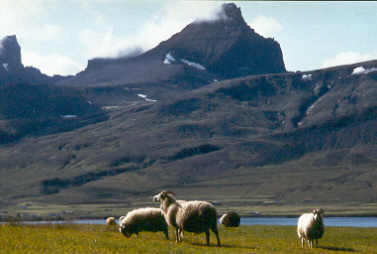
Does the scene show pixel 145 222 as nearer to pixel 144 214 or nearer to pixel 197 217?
pixel 144 214

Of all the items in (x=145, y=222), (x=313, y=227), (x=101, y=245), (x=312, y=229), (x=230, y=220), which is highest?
(x=145, y=222)

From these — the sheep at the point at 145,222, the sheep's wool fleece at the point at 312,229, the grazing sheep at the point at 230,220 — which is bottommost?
the grazing sheep at the point at 230,220

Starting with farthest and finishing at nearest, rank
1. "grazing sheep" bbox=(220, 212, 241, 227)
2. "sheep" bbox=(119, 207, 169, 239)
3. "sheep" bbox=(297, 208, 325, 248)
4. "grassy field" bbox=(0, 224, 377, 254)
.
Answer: "grazing sheep" bbox=(220, 212, 241, 227) → "sheep" bbox=(297, 208, 325, 248) → "sheep" bbox=(119, 207, 169, 239) → "grassy field" bbox=(0, 224, 377, 254)

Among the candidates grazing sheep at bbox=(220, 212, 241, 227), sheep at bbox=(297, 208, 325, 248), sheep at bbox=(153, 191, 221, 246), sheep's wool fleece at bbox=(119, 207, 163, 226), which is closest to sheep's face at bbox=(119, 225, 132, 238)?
sheep's wool fleece at bbox=(119, 207, 163, 226)

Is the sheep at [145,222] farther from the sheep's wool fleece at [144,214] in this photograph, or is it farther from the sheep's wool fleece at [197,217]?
the sheep's wool fleece at [197,217]

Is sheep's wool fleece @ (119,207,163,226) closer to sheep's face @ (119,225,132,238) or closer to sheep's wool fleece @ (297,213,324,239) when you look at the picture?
sheep's face @ (119,225,132,238)

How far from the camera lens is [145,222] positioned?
3619cm

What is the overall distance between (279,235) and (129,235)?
1409 centimetres

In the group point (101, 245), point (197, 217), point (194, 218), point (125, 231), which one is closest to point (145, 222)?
point (125, 231)

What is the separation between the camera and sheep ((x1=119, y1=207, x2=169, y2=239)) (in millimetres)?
36000

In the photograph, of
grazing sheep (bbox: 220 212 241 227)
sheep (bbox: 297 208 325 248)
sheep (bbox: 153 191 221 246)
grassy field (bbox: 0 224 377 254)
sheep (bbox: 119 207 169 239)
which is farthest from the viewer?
grazing sheep (bbox: 220 212 241 227)

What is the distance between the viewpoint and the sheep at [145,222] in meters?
36.0

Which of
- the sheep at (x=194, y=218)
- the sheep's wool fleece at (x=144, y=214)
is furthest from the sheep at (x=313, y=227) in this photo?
the sheep's wool fleece at (x=144, y=214)

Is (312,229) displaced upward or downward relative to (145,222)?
downward
